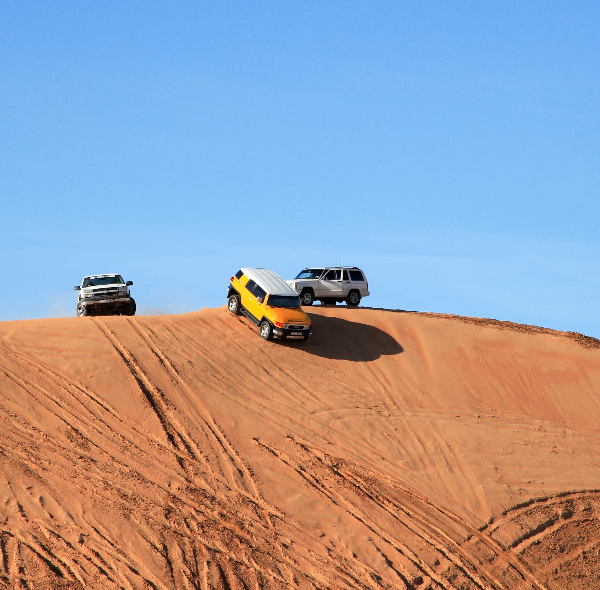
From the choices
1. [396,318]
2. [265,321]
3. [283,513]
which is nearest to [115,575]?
[283,513]

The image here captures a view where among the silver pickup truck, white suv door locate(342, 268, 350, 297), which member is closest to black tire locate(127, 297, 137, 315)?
the silver pickup truck

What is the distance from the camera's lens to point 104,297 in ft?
96.9

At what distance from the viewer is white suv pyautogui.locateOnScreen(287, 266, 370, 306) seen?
32219 millimetres

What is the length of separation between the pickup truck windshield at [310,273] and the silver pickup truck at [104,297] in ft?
22.4

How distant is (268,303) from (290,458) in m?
8.23

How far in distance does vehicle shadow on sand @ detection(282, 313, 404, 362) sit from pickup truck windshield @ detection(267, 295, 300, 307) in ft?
4.26

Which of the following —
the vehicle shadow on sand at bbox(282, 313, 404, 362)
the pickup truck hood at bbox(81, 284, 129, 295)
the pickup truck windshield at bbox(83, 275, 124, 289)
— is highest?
the pickup truck windshield at bbox(83, 275, 124, 289)

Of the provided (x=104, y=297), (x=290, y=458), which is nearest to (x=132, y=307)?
(x=104, y=297)

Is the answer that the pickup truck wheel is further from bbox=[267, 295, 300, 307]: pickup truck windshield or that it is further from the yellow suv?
bbox=[267, 295, 300, 307]: pickup truck windshield

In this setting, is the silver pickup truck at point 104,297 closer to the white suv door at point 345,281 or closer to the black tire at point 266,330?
the black tire at point 266,330

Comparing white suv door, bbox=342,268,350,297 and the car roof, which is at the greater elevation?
white suv door, bbox=342,268,350,297

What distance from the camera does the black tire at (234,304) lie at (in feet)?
93.9

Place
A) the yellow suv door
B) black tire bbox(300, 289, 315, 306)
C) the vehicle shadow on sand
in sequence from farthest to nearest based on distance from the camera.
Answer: black tire bbox(300, 289, 315, 306), the yellow suv door, the vehicle shadow on sand

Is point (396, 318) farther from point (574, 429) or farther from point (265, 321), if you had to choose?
point (574, 429)
